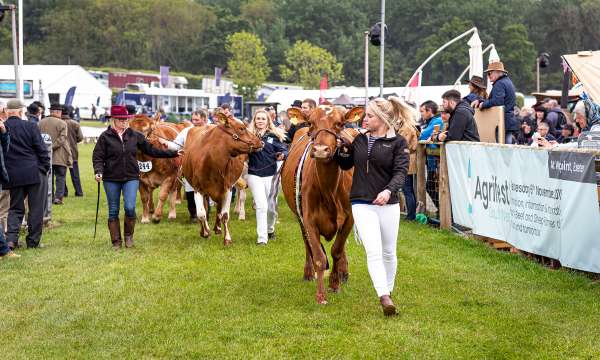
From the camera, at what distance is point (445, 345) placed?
6.79 metres

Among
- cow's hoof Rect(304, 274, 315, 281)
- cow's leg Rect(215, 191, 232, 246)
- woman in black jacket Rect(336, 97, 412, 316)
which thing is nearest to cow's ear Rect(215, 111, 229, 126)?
cow's leg Rect(215, 191, 232, 246)

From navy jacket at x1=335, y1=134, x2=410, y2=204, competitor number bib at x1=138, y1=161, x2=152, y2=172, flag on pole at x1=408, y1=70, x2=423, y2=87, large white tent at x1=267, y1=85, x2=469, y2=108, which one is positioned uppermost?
large white tent at x1=267, y1=85, x2=469, y2=108

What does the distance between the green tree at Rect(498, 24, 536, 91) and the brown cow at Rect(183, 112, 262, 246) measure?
97563 mm

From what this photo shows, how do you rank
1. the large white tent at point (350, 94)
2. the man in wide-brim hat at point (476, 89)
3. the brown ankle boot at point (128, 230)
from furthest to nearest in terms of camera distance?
the large white tent at point (350, 94) → the man in wide-brim hat at point (476, 89) → the brown ankle boot at point (128, 230)

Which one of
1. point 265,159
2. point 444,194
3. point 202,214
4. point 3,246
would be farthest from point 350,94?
point 3,246

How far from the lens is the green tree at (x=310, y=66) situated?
102 metres

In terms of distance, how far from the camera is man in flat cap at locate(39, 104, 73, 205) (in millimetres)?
17859

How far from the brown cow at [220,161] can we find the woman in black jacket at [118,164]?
125 cm

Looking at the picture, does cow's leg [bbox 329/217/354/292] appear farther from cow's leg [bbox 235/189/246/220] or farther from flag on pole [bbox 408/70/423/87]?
flag on pole [bbox 408/70/423/87]

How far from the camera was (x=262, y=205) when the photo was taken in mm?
12680

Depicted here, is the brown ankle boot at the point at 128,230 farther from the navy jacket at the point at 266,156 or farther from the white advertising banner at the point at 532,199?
the white advertising banner at the point at 532,199

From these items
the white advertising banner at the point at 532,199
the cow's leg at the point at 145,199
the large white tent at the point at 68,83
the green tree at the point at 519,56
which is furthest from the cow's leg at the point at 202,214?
the green tree at the point at 519,56

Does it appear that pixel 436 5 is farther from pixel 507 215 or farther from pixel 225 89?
pixel 507 215

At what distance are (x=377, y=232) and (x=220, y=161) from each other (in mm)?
5777
